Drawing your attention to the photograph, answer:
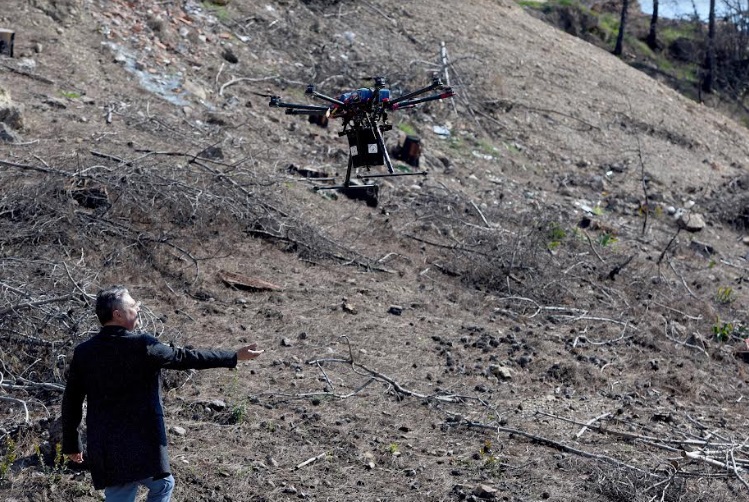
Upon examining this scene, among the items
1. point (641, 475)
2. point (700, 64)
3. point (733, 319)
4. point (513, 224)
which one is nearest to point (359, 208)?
point (513, 224)

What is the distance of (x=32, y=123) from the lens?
32.5 ft

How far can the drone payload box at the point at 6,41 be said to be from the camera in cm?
1145

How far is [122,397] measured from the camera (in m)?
3.76

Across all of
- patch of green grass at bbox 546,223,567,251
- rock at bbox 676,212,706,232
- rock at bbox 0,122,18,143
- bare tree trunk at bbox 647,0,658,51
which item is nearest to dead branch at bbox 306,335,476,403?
rock at bbox 0,122,18,143

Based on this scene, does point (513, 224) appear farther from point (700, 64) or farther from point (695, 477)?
point (700, 64)

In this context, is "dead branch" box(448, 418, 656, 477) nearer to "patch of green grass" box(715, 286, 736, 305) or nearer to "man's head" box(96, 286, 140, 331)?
"man's head" box(96, 286, 140, 331)

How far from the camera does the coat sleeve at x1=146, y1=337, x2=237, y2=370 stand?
371 centimetres

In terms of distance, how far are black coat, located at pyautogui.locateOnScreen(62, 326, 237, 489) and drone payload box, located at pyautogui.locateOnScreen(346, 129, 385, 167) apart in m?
2.35

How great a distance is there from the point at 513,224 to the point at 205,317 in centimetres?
530

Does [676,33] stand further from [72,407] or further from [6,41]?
[72,407]

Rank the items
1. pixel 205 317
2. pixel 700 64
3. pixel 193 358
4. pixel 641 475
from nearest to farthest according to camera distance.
→ pixel 193 358
pixel 641 475
pixel 205 317
pixel 700 64

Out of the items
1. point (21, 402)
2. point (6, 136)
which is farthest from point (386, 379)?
point (6, 136)

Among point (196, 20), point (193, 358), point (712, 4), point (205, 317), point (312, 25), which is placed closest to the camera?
point (193, 358)

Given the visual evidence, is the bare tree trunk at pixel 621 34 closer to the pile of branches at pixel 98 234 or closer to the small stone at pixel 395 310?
the pile of branches at pixel 98 234
